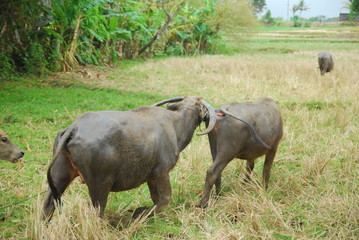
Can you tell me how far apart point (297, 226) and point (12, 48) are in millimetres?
8439

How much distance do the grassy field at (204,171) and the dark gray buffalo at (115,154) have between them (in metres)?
0.19

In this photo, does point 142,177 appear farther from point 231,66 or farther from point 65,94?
point 231,66

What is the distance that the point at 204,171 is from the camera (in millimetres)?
5129

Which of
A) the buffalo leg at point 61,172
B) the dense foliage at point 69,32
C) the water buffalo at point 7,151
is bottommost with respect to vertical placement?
the water buffalo at point 7,151

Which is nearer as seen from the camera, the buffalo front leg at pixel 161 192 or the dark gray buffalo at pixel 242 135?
the buffalo front leg at pixel 161 192

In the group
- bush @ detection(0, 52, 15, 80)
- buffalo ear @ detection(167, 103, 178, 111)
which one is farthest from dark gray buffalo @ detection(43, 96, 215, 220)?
bush @ detection(0, 52, 15, 80)

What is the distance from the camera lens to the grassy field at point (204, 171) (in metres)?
3.43

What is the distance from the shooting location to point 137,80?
1096 cm

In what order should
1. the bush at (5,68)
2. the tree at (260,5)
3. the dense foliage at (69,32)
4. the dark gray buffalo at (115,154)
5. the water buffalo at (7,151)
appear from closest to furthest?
the dark gray buffalo at (115,154)
the water buffalo at (7,151)
the bush at (5,68)
the dense foliage at (69,32)
the tree at (260,5)

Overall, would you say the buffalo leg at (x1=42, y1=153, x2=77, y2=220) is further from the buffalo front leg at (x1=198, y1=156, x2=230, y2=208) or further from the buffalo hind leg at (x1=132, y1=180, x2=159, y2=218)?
the buffalo front leg at (x1=198, y1=156, x2=230, y2=208)

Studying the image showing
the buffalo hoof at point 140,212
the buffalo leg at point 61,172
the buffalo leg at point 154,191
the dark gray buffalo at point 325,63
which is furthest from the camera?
the dark gray buffalo at point 325,63

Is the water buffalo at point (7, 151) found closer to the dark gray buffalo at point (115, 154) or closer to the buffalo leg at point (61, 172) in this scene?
the dark gray buffalo at point (115, 154)

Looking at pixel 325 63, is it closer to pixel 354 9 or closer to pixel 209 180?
pixel 209 180

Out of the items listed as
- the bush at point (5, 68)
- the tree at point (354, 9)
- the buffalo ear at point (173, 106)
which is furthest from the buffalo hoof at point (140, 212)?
the tree at point (354, 9)
